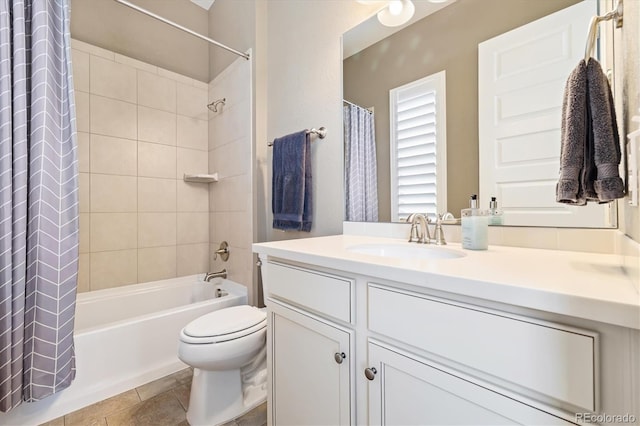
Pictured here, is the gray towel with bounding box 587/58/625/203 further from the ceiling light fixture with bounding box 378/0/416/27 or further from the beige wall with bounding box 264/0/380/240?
the beige wall with bounding box 264/0/380/240

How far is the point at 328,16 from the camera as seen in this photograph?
155 centimetres

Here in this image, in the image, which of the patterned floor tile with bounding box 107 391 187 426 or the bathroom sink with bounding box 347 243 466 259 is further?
the patterned floor tile with bounding box 107 391 187 426

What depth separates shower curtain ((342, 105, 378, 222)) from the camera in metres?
1.38

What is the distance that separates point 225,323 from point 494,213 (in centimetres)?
125

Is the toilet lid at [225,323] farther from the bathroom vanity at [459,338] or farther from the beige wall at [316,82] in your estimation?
the beige wall at [316,82]

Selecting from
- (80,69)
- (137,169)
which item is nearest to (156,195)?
(137,169)

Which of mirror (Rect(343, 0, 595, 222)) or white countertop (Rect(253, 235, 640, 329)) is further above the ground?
mirror (Rect(343, 0, 595, 222))

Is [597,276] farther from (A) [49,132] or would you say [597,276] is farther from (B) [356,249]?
(A) [49,132]

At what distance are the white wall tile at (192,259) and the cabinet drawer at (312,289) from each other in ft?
5.42

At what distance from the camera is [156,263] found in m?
2.24

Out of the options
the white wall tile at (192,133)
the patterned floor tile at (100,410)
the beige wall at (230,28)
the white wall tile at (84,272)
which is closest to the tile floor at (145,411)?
the patterned floor tile at (100,410)

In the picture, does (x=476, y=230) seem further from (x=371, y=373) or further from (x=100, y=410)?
(x=100, y=410)

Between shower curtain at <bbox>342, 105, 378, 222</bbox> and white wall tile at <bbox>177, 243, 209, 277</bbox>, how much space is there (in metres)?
1.59

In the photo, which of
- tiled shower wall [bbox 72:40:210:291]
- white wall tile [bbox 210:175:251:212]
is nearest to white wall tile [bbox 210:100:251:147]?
tiled shower wall [bbox 72:40:210:291]
